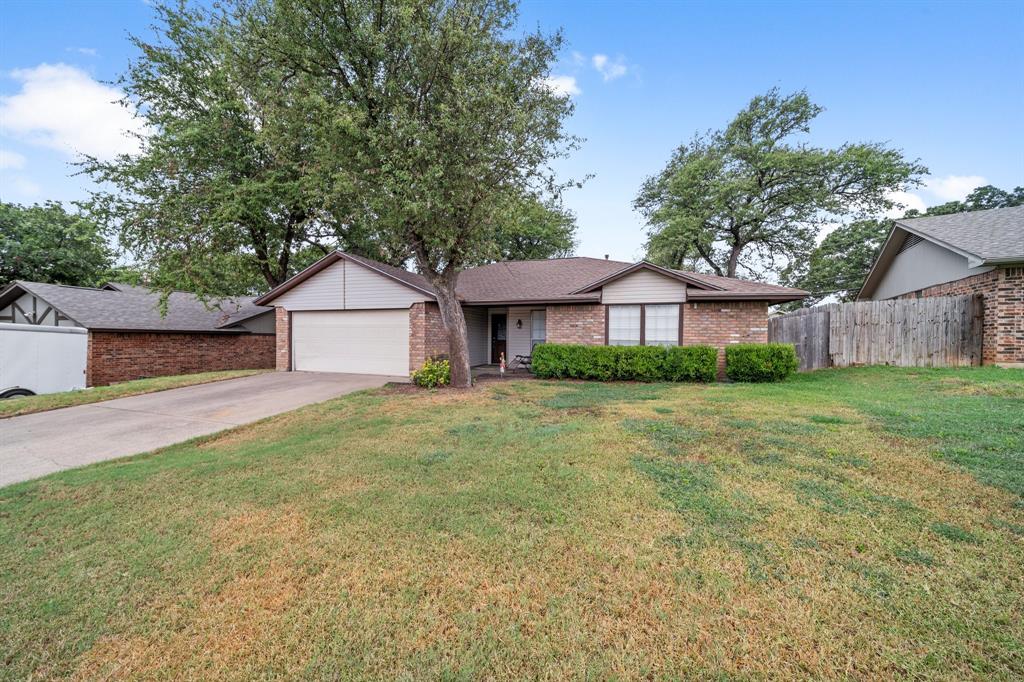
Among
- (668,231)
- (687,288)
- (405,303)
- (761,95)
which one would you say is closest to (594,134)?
(687,288)

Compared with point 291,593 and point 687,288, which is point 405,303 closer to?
point 687,288

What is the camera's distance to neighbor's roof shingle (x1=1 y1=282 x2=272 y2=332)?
1286cm

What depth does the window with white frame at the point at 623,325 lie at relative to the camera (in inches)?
438

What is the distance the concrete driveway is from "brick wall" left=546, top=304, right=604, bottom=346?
531 centimetres

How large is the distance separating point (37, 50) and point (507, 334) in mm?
14959

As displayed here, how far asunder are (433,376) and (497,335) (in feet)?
17.9

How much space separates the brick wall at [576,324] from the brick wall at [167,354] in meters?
13.4

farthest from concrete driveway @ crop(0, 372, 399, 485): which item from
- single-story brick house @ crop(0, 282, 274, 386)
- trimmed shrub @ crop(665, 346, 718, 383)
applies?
trimmed shrub @ crop(665, 346, 718, 383)

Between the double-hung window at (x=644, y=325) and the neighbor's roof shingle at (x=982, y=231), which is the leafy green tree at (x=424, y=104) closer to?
the double-hung window at (x=644, y=325)

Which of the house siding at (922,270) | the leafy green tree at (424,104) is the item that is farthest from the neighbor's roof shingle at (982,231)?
the leafy green tree at (424,104)

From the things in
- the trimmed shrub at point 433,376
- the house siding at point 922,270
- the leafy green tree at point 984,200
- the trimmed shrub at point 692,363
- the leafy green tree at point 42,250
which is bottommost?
the trimmed shrub at point 433,376

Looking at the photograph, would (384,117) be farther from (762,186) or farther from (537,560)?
(762,186)

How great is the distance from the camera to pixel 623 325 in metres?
11.2

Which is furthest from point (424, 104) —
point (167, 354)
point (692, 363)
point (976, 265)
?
point (976, 265)
